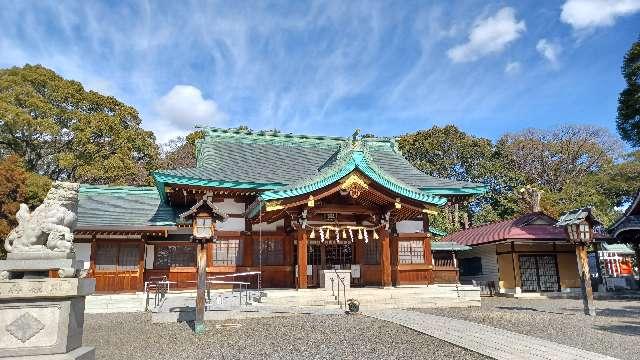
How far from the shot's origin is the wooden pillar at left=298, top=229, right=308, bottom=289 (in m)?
15.1

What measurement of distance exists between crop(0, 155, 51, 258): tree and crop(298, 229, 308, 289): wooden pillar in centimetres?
1775

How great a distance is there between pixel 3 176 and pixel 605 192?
152ft

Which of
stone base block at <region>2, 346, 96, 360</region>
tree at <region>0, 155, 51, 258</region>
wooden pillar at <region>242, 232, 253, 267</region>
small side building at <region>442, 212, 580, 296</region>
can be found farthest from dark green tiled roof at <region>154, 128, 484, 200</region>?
tree at <region>0, 155, 51, 258</region>

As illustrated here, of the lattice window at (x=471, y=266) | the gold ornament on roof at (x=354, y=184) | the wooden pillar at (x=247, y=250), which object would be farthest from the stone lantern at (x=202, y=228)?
the lattice window at (x=471, y=266)

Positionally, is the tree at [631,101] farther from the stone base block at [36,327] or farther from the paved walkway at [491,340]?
the stone base block at [36,327]

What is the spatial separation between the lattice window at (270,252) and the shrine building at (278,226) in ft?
0.14

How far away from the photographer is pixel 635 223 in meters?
20.1

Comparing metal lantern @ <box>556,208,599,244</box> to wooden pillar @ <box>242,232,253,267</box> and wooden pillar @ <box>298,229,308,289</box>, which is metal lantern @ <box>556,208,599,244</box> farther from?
wooden pillar @ <box>242,232,253,267</box>

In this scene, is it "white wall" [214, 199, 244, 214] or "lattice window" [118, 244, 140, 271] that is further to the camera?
"white wall" [214, 199, 244, 214]

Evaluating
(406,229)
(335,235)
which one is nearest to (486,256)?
(406,229)

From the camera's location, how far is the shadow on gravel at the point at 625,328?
9.67 metres

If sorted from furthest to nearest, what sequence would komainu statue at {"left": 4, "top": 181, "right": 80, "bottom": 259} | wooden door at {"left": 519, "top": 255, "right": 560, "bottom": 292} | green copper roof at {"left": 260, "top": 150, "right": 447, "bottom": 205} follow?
wooden door at {"left": 519, "top": 255, "right": 560, "bottom": 292} < green copper roof at {"left": 260, "top": 150, "right": 447, "bottom": 205} < komainu statue at {"left": 4, "top": 181, "right": 80, "bottom": 259}

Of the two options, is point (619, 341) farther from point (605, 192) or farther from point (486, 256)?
point (605, 192)

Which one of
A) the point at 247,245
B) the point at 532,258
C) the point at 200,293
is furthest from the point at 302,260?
the point at 532,258
